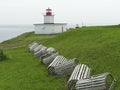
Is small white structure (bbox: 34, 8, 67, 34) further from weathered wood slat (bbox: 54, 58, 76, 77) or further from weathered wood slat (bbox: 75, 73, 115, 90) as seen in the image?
weathered wood slat (bbox: 75, 73, 115, 90)

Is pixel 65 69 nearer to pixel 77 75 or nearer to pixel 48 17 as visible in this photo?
pixel 77 75

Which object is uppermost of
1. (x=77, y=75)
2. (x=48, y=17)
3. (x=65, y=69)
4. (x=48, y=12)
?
(x=48, y=12)

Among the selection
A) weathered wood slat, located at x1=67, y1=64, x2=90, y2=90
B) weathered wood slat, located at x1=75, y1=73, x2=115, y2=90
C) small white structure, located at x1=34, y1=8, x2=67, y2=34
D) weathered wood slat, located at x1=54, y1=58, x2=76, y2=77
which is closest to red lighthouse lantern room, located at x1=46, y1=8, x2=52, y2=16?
small white structure, located at x1=34, y1=8, x2=67, y2=34

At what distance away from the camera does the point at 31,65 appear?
933 inches

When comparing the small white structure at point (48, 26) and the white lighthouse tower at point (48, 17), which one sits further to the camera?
the white lighthouse tower at point (48, 17)

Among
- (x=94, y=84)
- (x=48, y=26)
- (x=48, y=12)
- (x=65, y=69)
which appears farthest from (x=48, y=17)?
(x=94, y=84)

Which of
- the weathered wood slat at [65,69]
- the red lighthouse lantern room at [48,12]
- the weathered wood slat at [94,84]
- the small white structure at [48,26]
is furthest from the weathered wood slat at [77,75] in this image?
the red lighthouse lantern room at [48,12]

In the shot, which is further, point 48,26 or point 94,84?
point 48,26

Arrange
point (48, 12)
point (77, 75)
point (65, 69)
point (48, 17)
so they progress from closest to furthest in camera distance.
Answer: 1. point (77, 75)
2. point (65, 69)
3. point (48, 17)
4. point (48, 12)

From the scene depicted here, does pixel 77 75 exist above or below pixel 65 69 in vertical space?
above

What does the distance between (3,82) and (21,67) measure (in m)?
5.33

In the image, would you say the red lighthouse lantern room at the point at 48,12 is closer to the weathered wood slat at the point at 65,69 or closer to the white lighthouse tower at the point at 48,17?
the white lighthouse tower at the point at 48,17

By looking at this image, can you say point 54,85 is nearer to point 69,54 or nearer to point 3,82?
point 3,82

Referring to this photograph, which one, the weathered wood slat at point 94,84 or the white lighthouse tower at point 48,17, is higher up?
the white lighthouse tower at point 48,17
